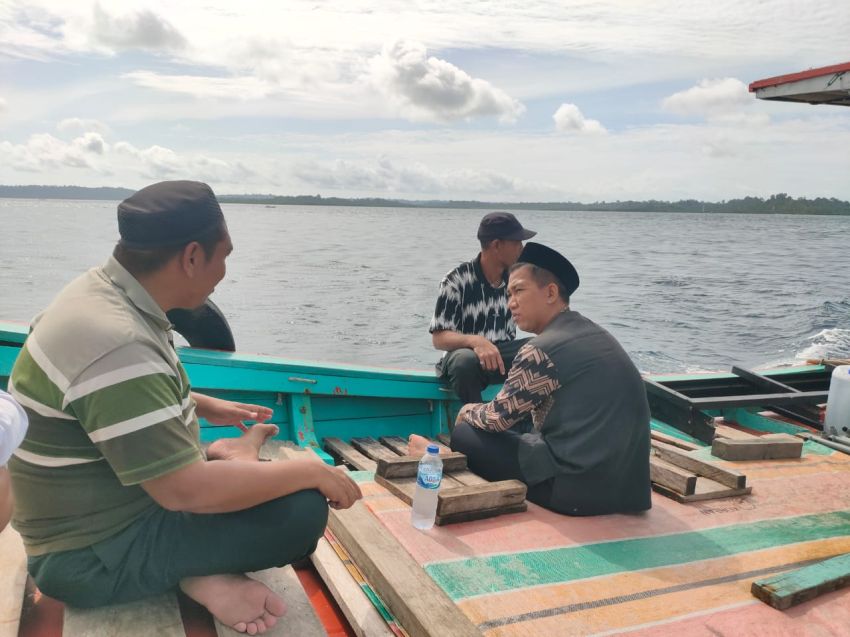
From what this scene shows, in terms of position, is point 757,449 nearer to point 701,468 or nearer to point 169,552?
point 701,468

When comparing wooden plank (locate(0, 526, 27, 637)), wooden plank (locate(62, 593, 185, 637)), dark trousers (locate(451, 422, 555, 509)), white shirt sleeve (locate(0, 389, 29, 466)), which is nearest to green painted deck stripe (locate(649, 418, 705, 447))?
dark trousers (locate(451, 422, 555, 509))

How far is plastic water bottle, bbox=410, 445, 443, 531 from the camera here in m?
2.91

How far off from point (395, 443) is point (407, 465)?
138cm

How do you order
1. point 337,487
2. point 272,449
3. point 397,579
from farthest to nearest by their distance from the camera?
point 272,449
point 397,579
point 337,487

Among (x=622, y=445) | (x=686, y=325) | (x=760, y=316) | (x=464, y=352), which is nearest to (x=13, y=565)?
(x=622, y=445)

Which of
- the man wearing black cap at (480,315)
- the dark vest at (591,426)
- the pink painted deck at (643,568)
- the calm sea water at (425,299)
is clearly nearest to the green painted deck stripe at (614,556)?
the pink painted deck at (643,568)

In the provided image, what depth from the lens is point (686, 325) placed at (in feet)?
56.8

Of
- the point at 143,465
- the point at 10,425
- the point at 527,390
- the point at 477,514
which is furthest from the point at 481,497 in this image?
the point at 10,425

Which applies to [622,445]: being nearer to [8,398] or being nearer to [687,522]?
[687,522]

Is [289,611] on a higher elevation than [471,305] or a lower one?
lower

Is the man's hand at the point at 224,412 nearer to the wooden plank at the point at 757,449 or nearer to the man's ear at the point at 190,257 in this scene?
the man's ear at the point at 190,257

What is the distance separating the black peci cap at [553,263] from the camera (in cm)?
326

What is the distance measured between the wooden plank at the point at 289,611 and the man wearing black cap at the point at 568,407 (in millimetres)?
1258

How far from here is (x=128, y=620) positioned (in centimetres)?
205
